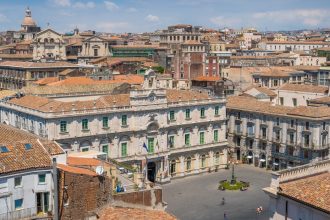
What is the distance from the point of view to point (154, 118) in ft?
237

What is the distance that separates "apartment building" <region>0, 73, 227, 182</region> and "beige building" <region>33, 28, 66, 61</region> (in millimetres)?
62071

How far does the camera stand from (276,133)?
80.2m

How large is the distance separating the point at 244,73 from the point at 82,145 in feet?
214

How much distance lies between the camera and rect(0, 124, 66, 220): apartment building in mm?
31312

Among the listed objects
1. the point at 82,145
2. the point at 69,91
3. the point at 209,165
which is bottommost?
the point at 209,165

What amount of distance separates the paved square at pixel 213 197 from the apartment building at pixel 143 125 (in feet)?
10.1

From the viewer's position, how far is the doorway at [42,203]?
32812 mm

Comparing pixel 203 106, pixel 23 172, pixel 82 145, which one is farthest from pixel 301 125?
pixel 23 172

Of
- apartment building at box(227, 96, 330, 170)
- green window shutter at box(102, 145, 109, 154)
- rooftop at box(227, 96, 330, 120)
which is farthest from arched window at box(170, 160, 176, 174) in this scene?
rooftop at box(227, 96, 330, 120)

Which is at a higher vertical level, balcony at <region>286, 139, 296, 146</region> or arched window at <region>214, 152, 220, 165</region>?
balcony at <region>286, 139, 296, 146</region>

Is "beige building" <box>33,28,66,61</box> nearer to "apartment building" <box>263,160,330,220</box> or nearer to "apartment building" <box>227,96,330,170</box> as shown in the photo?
"apartment building" <box>227,96,330,170</box>

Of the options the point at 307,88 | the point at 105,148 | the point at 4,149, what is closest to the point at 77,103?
the point at 105,148

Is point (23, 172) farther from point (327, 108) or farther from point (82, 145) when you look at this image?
point (327, 108)

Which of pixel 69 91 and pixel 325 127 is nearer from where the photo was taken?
pixel 325 127
